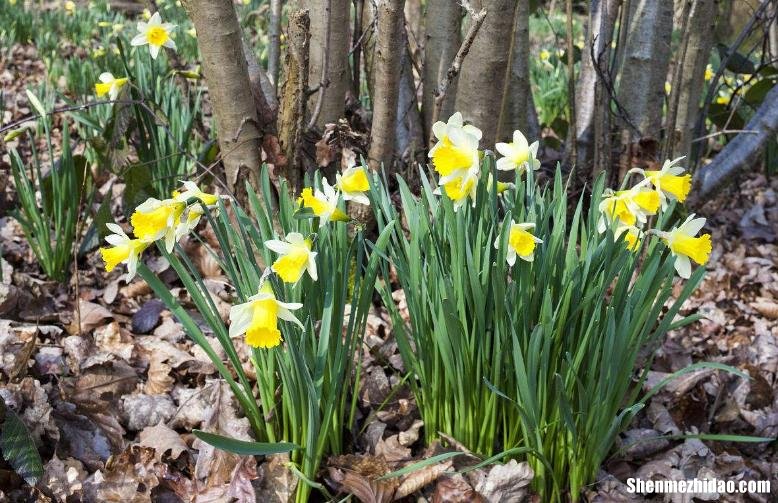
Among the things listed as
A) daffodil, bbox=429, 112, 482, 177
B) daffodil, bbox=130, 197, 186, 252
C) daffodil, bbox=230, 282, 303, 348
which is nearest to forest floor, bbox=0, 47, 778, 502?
daffodil, bbox=230, 282, 303, 348

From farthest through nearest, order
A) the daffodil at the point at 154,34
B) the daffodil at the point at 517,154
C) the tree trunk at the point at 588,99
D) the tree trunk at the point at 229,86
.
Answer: the tree trunk at the point at 588,99
the daffodil at the point at 154,34
the tree trunk at the point at 229,86
the daffodil at the point at 517,154

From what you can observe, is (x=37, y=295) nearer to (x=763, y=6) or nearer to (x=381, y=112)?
(x=381, y=112)

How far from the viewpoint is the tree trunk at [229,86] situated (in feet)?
6.22

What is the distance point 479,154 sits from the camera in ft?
4.72

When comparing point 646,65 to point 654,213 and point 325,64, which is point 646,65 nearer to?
point 325,64

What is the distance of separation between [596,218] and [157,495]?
1.13 m

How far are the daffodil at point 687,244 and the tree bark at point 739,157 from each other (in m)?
1.61

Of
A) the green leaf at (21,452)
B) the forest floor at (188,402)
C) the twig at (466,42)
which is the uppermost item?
the twig at (466,42)

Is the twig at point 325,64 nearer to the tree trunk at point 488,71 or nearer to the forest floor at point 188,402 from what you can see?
the tree trunk at point 488,71

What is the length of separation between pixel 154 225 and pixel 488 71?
1.10m

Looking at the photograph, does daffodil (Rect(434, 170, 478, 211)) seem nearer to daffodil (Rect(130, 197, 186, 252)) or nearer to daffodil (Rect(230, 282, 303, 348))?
daffodil (Rect(230, 282, 303, 348))

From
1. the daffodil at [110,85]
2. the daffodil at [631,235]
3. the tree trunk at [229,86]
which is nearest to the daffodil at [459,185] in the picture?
the daffodil at [631,235]

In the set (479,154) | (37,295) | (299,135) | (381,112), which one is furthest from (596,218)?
(37,295)

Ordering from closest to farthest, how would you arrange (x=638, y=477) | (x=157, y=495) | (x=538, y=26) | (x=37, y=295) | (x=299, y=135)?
(x=157, y=495)
(x=638, y=477)
(x=299, y=135)
(x=37, y=295)
(x=538, y=26)
